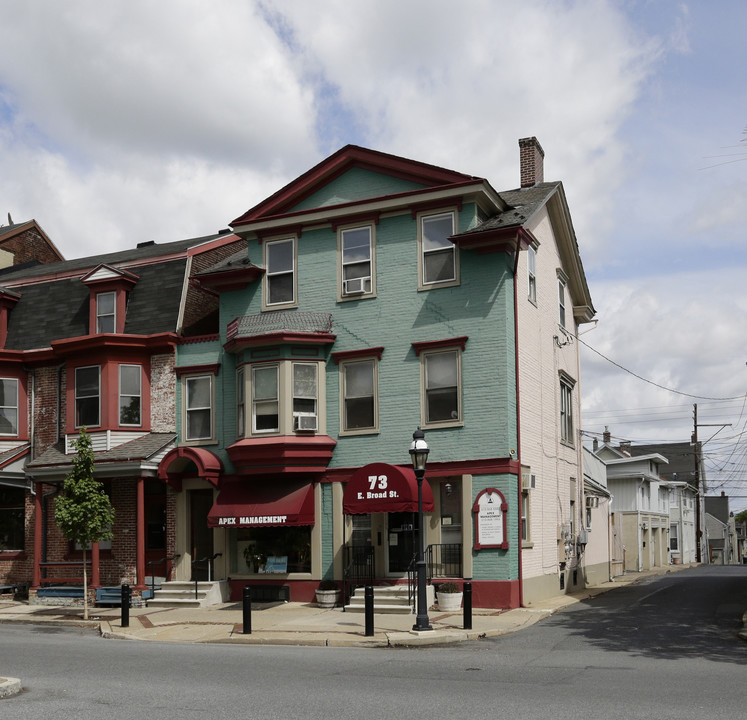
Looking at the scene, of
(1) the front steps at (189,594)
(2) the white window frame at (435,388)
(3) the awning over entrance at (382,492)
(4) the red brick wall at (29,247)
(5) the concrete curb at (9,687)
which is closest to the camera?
(5) the concrete curb at (9,687)

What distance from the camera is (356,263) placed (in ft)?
82.7

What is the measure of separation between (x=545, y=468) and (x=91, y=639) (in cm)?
1313

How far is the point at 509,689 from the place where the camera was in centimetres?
1186

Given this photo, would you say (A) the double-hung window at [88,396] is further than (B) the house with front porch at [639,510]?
No

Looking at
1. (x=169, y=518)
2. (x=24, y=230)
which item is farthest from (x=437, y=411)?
(x=24, y=230)

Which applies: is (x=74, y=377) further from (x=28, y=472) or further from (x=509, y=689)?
(x=509, y=689)

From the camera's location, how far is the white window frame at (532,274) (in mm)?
25562

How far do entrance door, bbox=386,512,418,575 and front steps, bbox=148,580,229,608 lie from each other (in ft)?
15.2

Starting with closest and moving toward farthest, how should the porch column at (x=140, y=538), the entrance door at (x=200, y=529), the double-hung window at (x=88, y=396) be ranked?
the porch column at (x=140, y=538) < the entrance door at (x=200, y=529) < the double-hung window at (x=88, y=396)

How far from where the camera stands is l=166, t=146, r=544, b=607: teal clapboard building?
23.1 m

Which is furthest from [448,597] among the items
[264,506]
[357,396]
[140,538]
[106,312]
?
[106,312]

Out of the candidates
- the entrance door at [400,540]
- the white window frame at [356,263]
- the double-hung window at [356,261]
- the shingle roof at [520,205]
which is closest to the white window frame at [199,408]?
the white window frame at [356,263]

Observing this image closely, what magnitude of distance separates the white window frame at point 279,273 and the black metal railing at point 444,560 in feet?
25.0

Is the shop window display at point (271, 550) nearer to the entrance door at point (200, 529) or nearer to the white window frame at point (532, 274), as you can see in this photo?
the entrance door at point (200, 529)
